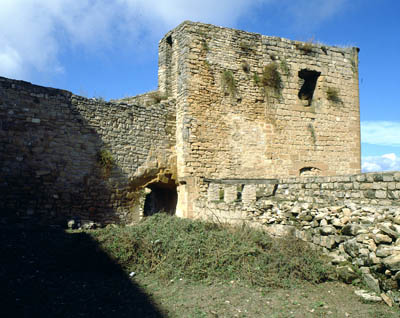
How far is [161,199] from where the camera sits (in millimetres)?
12367

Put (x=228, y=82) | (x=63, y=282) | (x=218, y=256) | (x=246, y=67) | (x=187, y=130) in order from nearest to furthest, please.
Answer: (x=63, y=282)
(x=218, y=256)
(x=187, y=130)
(x=228, y=82)
(x=246, y=67)

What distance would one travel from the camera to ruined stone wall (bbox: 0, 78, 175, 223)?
8445 mm

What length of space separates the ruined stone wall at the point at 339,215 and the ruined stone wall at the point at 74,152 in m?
2.89

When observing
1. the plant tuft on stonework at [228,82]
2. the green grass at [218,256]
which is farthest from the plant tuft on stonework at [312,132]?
the green grass at [218,256]

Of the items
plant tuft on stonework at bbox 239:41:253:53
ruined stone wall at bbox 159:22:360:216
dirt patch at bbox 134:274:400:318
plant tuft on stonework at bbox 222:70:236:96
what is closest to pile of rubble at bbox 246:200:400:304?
dirt patch at bbox 134:274:400:318

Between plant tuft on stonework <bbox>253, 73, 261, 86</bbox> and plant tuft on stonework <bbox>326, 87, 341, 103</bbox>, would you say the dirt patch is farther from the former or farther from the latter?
plant tuft on stonework <bbox>326, 87, 341, 103</bbox>

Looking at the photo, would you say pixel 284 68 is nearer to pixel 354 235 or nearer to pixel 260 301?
pixel 354 235

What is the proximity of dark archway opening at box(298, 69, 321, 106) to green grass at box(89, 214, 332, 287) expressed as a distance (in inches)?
292

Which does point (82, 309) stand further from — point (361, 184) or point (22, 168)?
point (22, 168)

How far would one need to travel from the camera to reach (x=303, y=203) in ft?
22.2

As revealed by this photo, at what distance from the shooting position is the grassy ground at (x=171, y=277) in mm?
4277

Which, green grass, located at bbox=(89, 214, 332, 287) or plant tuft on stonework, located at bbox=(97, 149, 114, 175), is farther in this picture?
plant tuft on stonework, located at bbox=(97, 149, 114, 175)

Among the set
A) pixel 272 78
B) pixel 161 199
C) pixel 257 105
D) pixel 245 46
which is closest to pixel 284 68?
pixel 272 78

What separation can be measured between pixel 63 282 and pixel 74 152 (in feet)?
15.4
